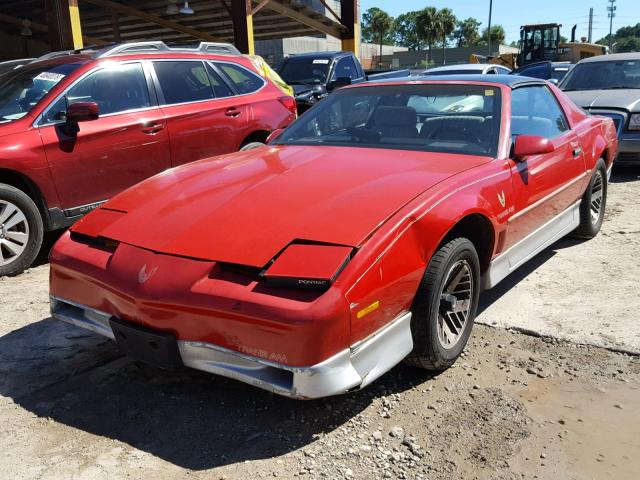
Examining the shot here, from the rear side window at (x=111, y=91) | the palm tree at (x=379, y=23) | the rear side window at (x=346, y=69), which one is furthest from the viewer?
the palm tree at (x=379, y=23)

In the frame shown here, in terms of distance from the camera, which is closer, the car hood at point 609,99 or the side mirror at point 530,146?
the side mirror at point 530,146

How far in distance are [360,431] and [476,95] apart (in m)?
2.35

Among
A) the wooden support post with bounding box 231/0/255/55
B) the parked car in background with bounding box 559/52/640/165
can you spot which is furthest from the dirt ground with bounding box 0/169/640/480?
the wooden support post with bounding box 231/0/255/55

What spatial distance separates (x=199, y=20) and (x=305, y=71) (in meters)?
9.56

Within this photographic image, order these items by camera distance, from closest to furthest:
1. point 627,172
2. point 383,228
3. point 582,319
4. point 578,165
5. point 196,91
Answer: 1. point 383,228
2. point 582,319
3. point 578,165
4. point 196,91
5. point 627,172

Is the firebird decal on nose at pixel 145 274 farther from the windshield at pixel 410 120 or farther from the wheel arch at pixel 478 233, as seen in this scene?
the windshield at pixel 410 120

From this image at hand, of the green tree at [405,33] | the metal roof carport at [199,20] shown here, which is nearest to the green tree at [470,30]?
the green tree at [405,33]

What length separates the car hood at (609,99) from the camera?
7.95 m

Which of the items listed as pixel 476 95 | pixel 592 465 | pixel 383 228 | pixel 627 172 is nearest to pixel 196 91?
pixel 476 95

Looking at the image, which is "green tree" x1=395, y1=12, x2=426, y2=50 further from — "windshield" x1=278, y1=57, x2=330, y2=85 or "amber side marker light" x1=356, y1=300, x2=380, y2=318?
"amber side marker light" x1=356, y1=300, x2=380, y2=318

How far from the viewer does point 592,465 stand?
2.45 m

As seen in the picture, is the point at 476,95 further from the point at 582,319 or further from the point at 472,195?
the point at 582,319

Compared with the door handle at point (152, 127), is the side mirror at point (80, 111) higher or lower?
higher

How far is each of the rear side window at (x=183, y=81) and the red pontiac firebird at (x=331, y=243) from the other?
2.18 meters
